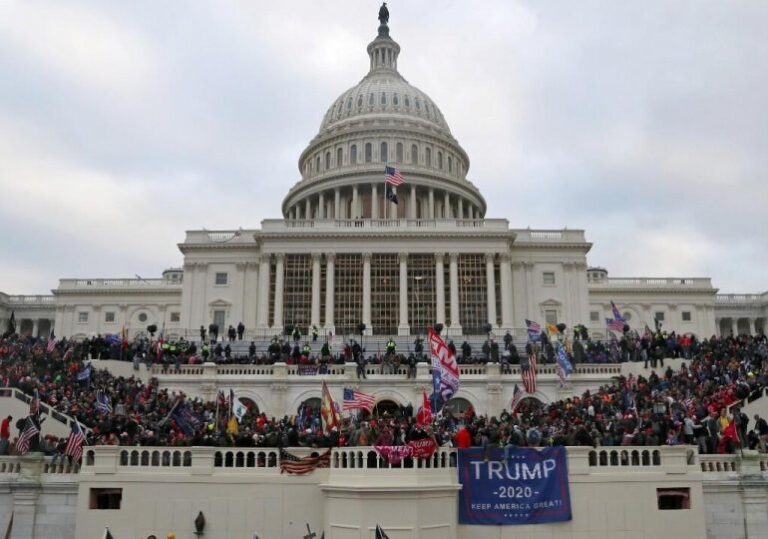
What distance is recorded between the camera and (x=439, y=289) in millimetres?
67188

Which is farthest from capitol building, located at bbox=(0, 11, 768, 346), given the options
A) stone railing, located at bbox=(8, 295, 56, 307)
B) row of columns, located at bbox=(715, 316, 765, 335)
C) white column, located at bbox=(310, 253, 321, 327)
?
stone railing, located at bbox=(8, 295, 56, 307)

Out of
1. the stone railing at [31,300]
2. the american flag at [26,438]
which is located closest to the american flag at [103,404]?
the american flag at [26,438]

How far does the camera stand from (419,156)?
311 ft

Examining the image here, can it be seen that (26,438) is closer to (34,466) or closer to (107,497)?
(34,466)

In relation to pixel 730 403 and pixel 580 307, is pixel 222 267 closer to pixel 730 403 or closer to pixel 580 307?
pixel 580 307

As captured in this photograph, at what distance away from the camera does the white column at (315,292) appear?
6631cm

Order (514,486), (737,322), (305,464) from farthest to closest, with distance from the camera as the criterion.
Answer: (737,322) → (305,464) → (514,486)

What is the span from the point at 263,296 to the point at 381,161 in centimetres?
3148

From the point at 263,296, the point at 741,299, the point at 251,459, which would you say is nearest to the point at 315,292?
the point at 263,296

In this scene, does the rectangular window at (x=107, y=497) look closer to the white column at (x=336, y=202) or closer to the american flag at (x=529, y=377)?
the american flag at (x=529, y=377)

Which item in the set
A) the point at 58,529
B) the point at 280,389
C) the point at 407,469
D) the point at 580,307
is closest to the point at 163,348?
the point at 280,389

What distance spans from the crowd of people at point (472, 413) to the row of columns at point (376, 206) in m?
43.6

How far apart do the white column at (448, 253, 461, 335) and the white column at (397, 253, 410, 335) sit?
4056 mm

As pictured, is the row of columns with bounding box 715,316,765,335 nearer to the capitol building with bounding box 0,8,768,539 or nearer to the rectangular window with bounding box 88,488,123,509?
the capitol building with bounding box 0,8,768,539
